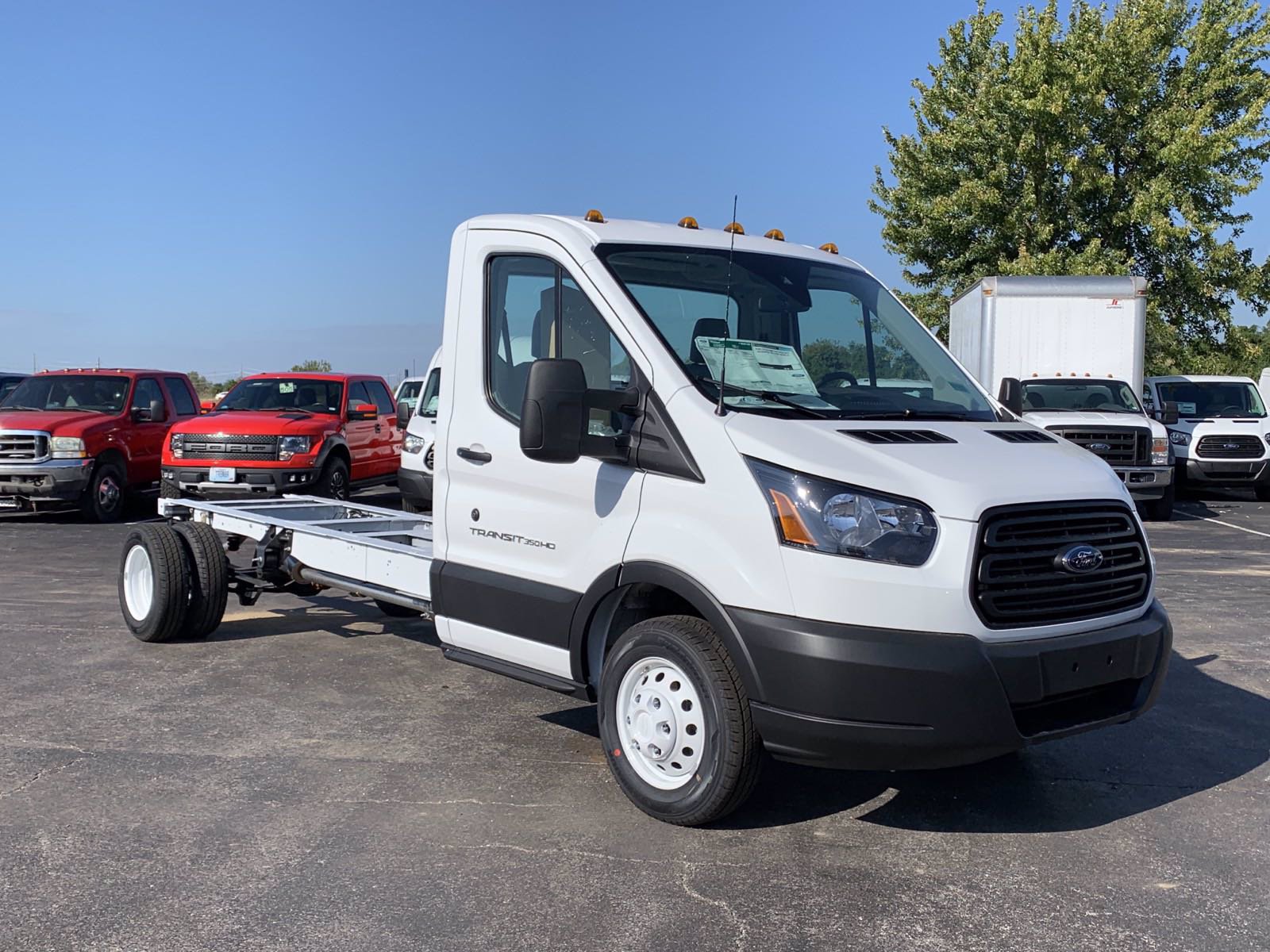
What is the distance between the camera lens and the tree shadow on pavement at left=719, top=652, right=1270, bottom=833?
15.7 feet

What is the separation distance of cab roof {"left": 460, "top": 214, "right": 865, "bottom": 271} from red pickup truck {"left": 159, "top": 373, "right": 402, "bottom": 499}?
355 inches

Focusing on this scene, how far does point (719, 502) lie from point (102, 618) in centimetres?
594

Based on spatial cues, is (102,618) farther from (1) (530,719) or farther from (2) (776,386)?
(2) (776,386)

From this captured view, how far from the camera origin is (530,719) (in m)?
6.07

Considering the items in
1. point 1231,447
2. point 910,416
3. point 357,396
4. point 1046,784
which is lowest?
point 1046,784

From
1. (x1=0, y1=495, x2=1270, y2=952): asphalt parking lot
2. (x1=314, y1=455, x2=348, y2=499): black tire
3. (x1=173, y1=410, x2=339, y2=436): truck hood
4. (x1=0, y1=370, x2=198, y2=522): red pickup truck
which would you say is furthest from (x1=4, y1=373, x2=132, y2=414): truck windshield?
(x1=0, y1=495, x2=1270, y2=952): asphalt parking lot

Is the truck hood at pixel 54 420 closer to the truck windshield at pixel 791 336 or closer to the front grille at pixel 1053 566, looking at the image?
the truck windshield at pixel 791 336

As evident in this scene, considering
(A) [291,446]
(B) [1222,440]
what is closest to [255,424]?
(A) [291,446]

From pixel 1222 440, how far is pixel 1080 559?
16349 mm

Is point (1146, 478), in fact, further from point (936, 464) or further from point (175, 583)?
point (936, 464)

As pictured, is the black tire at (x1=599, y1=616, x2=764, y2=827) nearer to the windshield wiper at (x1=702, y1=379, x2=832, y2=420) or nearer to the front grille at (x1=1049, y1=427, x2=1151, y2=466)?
the windshield wiper at (x1=702, y1=379, x2=832, y2=420)

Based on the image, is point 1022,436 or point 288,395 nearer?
point 1022,436

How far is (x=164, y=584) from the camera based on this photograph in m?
7.50

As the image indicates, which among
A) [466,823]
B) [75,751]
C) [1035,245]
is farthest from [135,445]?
[1035,245]
